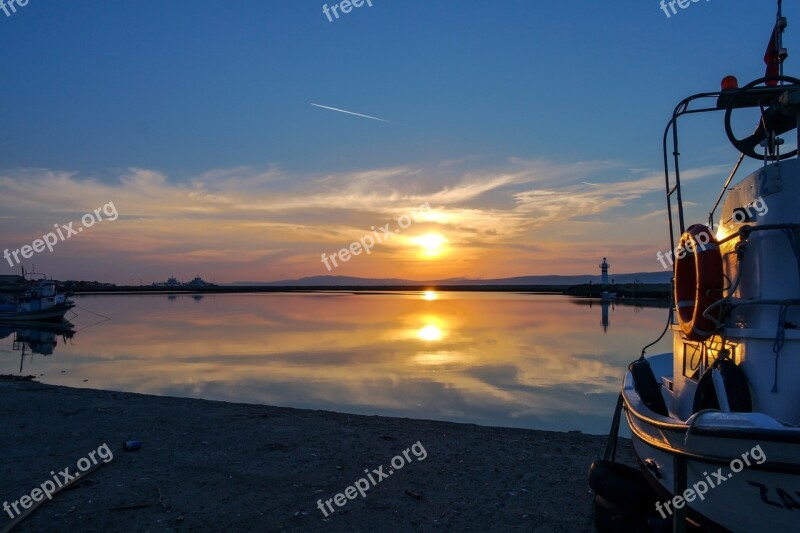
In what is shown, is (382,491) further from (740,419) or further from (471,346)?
(471,346)

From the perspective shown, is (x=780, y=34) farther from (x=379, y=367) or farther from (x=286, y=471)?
(x=379, y=367)

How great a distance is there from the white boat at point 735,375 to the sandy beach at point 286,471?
1219 millimetres

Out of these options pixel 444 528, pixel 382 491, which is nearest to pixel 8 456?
pixel 382 491

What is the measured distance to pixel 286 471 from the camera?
6.98 metres

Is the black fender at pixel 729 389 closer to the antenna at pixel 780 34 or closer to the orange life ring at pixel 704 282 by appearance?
the orange life ring at pixel 704 282

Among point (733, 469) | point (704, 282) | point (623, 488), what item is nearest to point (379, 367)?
point (623, 488)

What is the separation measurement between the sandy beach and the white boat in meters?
1.22

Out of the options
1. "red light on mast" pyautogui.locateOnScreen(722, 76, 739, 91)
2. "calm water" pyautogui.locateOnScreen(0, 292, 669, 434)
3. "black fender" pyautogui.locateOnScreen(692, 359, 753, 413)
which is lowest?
"calm water" pyautogui.locateOnScreen(0, 292, 669, 434)

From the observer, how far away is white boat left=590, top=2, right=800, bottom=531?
3.78 meters

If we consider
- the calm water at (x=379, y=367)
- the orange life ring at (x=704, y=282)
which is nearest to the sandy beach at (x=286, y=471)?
the orange life ring at (x=704, y=282)

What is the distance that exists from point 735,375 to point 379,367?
1479 centimetres

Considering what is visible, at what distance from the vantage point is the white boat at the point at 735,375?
12.4 feet

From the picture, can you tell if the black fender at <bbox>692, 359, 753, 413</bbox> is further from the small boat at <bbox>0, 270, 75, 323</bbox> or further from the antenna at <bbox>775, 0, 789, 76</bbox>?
the small boat at <bbox>0, 270, 75, 323</bbox>

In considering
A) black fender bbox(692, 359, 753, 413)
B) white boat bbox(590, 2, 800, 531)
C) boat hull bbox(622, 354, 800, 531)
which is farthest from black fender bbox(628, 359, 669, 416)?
boat hull bbox(622, 354, 800, 531)
